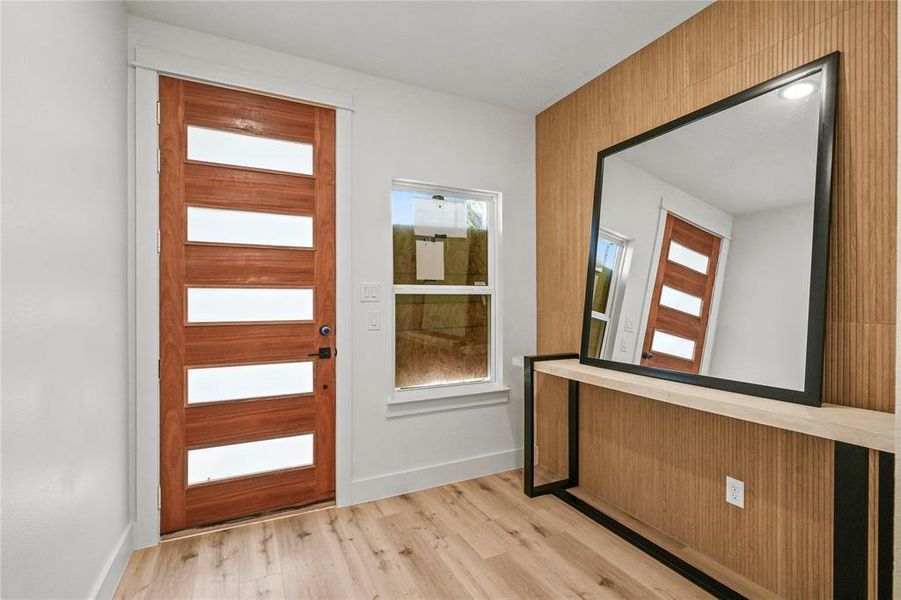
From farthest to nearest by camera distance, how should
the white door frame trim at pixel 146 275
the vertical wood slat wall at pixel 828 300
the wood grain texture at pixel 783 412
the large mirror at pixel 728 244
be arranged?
the white door frame trim at pixel 146 275 → the large mirror at pixel 728 244 → the vertical wood slat wall at pixel 828 300 → the wood grain texture at pixel 783 412

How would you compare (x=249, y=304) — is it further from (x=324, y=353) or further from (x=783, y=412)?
(x=783, y=412)

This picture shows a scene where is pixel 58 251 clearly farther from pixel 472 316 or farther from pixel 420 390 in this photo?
pixel 472 316

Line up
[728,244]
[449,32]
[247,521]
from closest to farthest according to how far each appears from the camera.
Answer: [728,244]
[449,32]
[247,521]

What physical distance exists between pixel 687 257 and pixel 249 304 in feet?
7.78

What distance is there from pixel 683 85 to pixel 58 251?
110 inches

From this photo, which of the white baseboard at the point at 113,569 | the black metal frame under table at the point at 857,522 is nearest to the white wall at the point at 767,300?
the black metal frame under table at the point at 857,522

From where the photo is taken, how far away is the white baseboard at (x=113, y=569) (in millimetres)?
1685

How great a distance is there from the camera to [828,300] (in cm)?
164

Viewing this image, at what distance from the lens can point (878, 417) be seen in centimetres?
144

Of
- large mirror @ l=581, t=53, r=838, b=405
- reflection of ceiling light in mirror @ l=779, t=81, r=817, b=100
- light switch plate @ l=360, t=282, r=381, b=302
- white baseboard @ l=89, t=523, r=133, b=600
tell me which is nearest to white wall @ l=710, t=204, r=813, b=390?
large mirror @ l=581, t=53, r=838, b=405

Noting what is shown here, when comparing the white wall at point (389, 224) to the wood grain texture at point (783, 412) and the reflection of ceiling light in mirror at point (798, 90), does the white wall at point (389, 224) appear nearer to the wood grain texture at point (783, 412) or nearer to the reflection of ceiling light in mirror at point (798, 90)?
the wood grain texture at point (783, 412)

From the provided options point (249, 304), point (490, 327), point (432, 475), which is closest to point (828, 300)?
point (490, 327)

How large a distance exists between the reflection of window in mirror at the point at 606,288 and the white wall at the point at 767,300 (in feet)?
2.00

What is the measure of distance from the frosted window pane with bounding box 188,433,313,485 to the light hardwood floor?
29 centimetres
